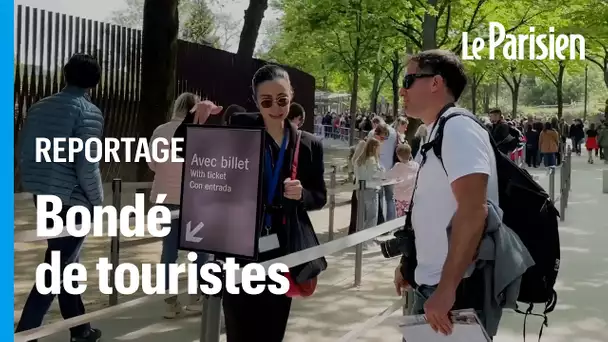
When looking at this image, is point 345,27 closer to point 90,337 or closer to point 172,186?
point 172,186

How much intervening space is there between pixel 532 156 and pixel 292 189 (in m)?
25.6

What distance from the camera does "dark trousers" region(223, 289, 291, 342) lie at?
10.8 ft

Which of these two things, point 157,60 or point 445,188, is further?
point 157,60

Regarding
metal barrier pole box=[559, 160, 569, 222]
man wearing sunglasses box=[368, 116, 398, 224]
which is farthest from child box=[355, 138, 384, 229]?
metal barrier pole box=[559, 160, 569, 222]

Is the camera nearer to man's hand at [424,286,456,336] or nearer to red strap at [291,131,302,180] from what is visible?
man's hand at [424,286,456,336]

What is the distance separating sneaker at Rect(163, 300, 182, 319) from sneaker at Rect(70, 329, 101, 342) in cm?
87

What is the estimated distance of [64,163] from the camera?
15.4 feet

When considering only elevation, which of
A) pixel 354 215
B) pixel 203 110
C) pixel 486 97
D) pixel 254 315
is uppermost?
pixel 486 97

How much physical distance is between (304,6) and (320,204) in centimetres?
1818

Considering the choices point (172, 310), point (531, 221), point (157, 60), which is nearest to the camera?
point (531, 221)

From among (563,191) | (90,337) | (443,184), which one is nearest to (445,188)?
(443,184)

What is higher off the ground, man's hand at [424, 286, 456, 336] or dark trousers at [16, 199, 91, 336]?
man's hand at [424, 286, 456, 336]

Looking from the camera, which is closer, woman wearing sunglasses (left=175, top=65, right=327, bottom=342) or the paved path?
woman wearing sunglasses (left=175, top=65, right=327, bottom=342)

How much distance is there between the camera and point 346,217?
12789 mm
